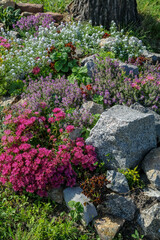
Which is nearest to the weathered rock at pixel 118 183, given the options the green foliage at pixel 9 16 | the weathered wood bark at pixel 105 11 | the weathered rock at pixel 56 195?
the weathered rock at pixel 56 195

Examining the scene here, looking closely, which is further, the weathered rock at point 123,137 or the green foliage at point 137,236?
the weathered rock at point 123,137

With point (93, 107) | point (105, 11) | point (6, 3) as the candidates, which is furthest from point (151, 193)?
point (6, 3)

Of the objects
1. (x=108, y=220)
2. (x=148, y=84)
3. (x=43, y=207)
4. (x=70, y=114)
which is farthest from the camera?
(x=148, y=84)

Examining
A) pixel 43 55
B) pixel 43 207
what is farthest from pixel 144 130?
pixel 43 55

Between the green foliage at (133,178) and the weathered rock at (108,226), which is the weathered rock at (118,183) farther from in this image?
the weathered rock at (108,226)

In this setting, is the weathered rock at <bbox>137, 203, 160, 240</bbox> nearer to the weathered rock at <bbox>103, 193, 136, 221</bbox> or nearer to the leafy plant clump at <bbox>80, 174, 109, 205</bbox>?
the weathered rock at <bbox>103, 193, 136, 221</bbox>

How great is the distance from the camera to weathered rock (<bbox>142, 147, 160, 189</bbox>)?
3.90m

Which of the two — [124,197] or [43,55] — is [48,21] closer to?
[43,55]

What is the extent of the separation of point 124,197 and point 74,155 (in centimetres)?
102

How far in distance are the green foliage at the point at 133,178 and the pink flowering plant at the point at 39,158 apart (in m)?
0.54

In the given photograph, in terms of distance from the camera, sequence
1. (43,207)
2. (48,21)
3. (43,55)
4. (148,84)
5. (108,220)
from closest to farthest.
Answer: (108,220), (43,207), (148,84), (43,55), (48,21)

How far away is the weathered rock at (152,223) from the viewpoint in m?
3.59

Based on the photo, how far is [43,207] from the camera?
4.01m

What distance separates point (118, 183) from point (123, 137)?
72 centimetres
